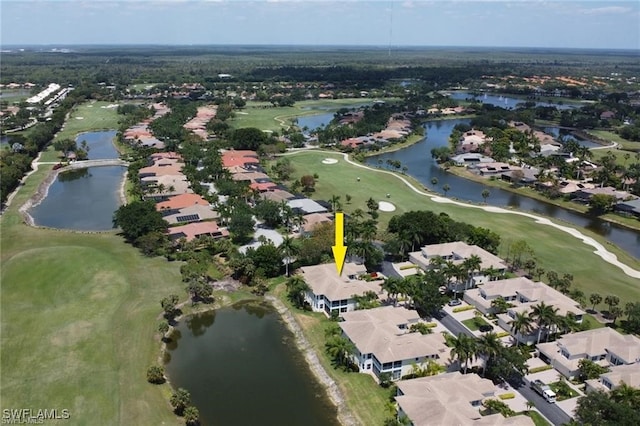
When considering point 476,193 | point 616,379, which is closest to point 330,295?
point 616,379

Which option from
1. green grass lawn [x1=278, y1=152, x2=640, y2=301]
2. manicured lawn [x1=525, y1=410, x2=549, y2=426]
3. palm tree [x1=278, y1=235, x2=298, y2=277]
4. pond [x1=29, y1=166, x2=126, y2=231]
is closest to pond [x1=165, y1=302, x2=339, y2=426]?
palm tree [x1=278, y1=235, x2=298, y2=277]

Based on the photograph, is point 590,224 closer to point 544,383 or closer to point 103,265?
point 544,383

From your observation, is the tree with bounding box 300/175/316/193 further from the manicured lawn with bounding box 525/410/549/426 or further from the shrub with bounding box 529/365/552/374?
the manicured lawn with bounding box 525/410/549/426

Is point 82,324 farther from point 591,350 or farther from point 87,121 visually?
point 87,121

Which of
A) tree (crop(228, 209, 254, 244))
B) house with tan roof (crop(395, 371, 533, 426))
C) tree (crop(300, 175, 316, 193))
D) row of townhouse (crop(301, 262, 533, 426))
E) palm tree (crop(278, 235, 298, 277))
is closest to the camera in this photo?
house with tan roof (crop(395, 371, 533, 426))

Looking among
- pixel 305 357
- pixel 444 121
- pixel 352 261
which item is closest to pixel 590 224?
pixel 352 261

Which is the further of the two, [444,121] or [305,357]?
[444,121]

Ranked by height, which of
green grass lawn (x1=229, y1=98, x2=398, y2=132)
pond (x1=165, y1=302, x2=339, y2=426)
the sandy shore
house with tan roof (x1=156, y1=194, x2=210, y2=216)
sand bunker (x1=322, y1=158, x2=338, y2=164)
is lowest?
pond (x1=165, y1=302, x2=339, y2=426)
